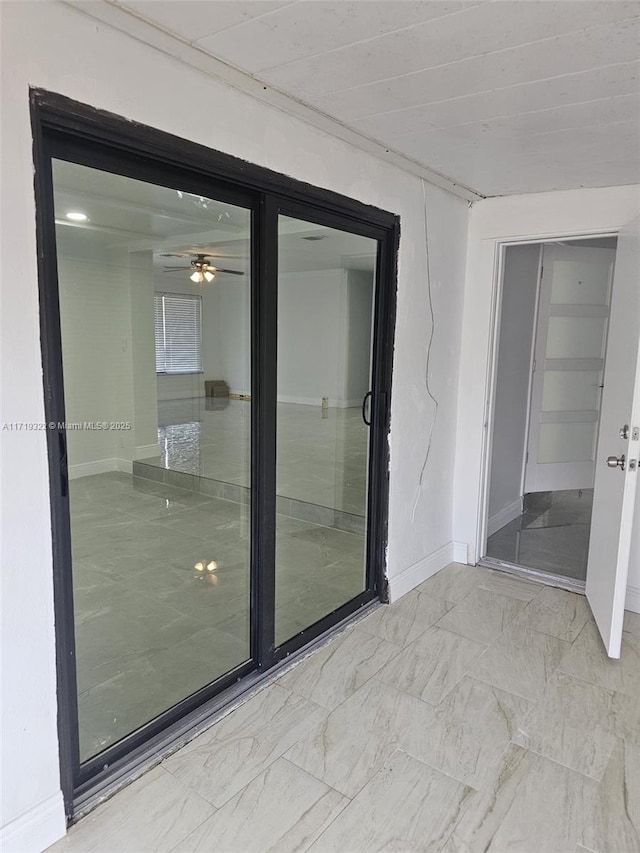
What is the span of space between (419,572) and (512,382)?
175 cm

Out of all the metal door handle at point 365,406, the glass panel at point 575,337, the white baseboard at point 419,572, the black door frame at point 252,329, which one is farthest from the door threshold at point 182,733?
the glass panel at point 575,337

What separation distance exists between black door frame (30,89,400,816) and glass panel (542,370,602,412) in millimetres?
2398

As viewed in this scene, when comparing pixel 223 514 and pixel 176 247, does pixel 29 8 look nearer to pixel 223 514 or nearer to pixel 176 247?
pixel 176 247

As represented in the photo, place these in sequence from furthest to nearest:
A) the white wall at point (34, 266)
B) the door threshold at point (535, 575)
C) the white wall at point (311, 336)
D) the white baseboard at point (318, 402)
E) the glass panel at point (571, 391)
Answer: the glass panel at point (571, 391) < the door threshold at point (535, 575) < the white baseboard at point (318, 402) < the white wall at point (311, 336) < the white wall at point (34, 266)

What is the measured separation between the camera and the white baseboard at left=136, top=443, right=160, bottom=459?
2809 mm

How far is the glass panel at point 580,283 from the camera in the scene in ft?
14.9

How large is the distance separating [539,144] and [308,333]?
133cm

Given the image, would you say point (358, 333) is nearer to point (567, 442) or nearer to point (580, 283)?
point (580, 283)

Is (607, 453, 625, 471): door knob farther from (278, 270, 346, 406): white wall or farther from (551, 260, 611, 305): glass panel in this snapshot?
(551, 260, 611, 305): glass panel

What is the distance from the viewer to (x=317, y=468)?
11.3 feet

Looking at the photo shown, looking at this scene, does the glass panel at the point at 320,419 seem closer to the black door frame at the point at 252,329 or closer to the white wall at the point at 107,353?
the black door frame at the point at 252,329

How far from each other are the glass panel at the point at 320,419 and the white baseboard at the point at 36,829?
1.08m

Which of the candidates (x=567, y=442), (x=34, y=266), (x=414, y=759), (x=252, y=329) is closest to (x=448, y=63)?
(x=252, y=329)

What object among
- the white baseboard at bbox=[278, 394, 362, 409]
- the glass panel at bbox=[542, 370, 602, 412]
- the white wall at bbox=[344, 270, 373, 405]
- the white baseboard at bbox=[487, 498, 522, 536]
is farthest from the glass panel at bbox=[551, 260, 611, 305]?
the white baseboard at bbox=[278, 394, 362, 409]
